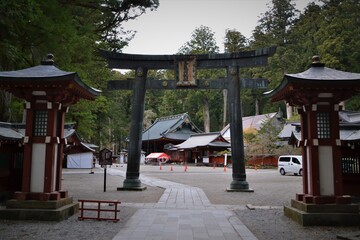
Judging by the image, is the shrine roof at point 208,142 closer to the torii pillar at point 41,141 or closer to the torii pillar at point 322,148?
the torii pillar at point 322,148

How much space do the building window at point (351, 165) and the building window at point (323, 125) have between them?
4.63m

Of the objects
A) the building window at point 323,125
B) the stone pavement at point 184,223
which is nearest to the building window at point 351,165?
the building window at point 323,125

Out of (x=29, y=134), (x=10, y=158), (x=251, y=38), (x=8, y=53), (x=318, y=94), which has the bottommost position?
(x=10, y=158)

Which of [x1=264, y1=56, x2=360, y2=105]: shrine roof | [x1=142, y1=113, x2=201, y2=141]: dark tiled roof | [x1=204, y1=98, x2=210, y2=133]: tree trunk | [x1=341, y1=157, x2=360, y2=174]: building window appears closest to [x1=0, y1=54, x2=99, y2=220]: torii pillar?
[x1=264, y1=56, x2=360, y2=105]: shrine roof

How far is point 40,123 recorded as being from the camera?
938 centimetres

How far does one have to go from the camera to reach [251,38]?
57688mm

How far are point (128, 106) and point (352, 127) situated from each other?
57788mm

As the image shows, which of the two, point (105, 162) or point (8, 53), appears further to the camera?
point (105, 162)

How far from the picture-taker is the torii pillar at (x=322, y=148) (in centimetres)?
834

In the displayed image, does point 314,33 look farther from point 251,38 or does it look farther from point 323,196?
point 323,196

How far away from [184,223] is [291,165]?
2204 cm

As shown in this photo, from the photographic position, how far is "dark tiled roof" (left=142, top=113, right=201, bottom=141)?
2216 inches

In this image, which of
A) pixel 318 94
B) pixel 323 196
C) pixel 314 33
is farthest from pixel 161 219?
pixel 314 33

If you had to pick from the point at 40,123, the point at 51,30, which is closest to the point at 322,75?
the point at 40,123
